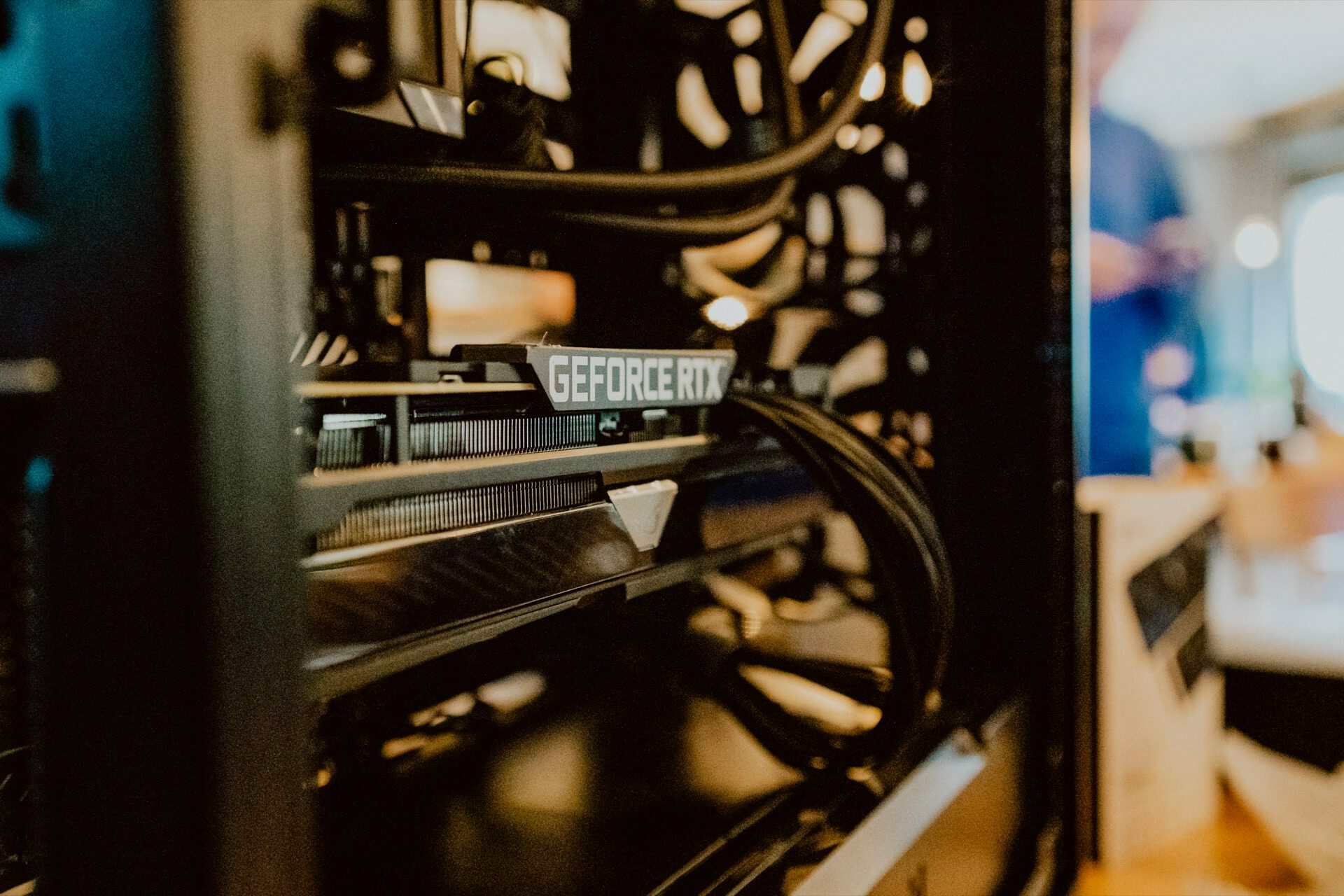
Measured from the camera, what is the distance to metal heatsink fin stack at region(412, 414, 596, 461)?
326 mm

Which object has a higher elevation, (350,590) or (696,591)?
(350,590)

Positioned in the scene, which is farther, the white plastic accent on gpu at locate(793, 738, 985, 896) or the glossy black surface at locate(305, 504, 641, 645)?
the white plastic accent on gpu at locate(793, 738, 985, 896)

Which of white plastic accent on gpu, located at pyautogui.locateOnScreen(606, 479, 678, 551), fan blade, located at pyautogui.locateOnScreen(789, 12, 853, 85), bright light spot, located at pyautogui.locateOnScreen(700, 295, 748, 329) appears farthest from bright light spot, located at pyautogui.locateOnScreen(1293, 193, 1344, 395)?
white plastic accent on gpu, located at pyautogui.locateOnScreen(606, 479, 678, 551)

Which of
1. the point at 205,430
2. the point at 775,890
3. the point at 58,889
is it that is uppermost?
the point at 205,430

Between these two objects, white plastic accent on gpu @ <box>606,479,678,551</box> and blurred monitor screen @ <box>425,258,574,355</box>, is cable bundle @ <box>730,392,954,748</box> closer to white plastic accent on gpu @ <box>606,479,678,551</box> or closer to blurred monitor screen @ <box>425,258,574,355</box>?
white plastic accent on gpu @ <box>606,479,678,551</box>

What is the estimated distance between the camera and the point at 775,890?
0.40m

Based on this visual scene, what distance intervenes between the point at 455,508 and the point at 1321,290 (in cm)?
336

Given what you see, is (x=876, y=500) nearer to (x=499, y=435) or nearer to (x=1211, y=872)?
(x=499, y=435)

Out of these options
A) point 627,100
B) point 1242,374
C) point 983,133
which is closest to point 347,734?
point 627,100

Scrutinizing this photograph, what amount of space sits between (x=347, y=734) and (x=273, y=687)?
1.22ft

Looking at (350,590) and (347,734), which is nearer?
(350,590)

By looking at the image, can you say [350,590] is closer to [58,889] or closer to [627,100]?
[58,889]

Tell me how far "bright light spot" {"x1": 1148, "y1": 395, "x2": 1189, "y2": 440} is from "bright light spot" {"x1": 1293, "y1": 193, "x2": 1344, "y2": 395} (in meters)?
0.92

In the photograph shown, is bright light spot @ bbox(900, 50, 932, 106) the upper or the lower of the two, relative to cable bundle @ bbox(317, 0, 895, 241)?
upper
